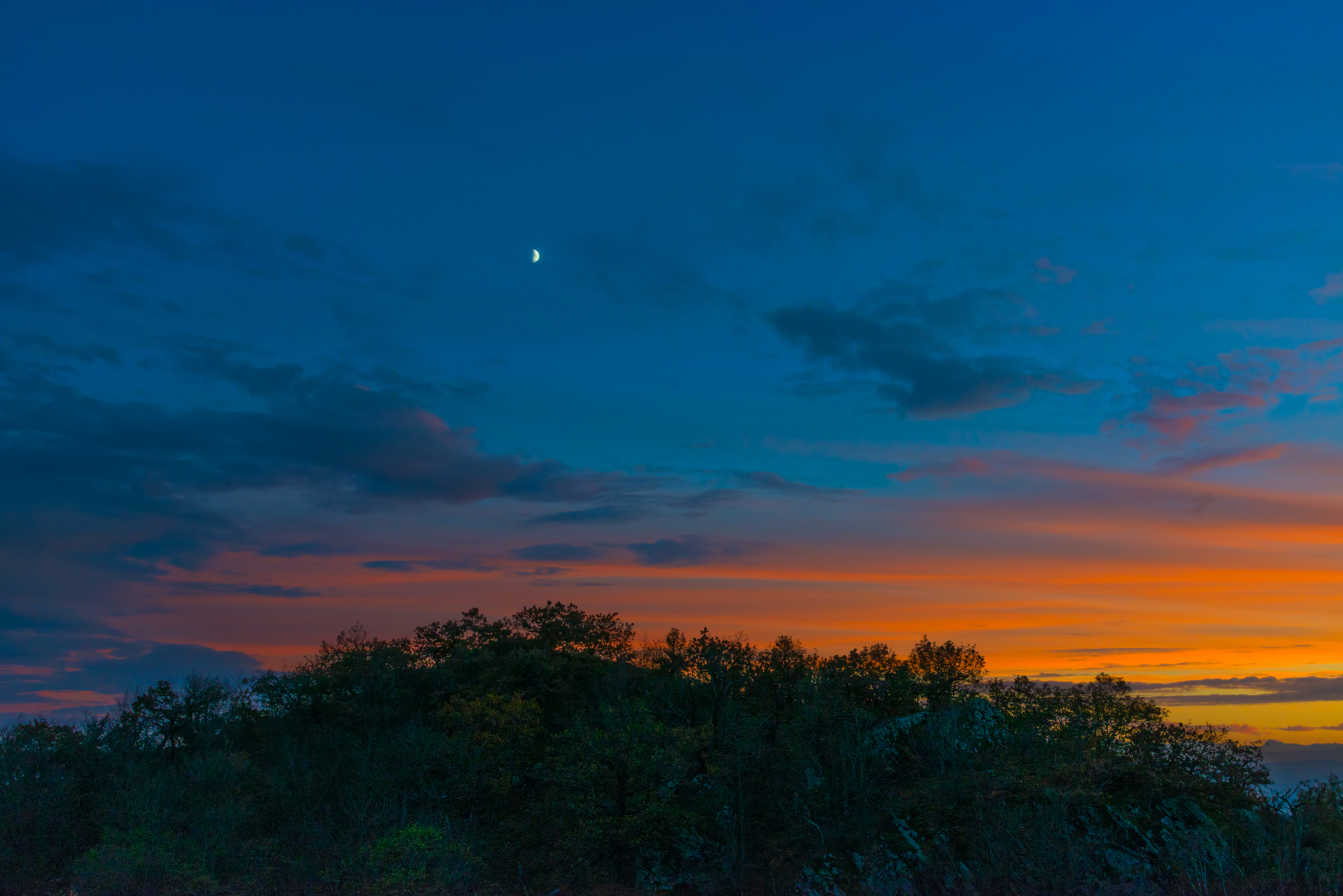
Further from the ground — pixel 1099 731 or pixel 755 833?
pixel 1099 731

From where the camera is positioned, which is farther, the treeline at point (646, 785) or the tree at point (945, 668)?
the tree at point (945, 668)

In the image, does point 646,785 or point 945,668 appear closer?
point 646,785

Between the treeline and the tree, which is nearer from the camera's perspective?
the treeline

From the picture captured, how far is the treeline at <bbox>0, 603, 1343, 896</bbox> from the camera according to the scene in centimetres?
6612

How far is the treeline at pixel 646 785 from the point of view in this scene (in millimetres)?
66125

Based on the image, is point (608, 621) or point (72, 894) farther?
point (608, 621)

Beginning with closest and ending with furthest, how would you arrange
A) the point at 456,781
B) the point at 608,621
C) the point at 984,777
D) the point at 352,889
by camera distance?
the point at 352,889 < the point at 984,777 < the point at 456,781 < the point at 608,621

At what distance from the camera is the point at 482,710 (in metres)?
90.5

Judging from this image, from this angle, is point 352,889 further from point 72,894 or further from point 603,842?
point 603,842

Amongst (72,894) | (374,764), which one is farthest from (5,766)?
(72,894)

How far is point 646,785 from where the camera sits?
80.9 m

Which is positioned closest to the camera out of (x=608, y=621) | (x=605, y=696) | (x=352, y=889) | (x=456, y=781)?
(x=352, y=889)

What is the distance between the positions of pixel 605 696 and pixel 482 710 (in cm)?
1540

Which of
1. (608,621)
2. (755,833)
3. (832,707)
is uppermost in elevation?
(608,621)
